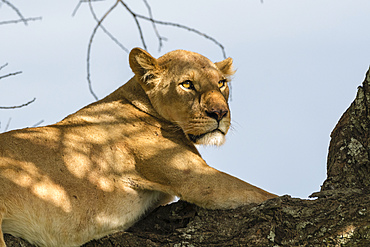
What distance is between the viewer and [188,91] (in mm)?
4453

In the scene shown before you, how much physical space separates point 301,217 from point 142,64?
2234 mm

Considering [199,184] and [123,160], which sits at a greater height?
[123,160]

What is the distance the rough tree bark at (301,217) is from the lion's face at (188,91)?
Result: 2.80 feet

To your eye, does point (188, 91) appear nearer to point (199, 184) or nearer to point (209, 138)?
point (209, 138)

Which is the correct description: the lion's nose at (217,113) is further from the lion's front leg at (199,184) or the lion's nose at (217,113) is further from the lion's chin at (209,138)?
the lion's front leg at (199,184)

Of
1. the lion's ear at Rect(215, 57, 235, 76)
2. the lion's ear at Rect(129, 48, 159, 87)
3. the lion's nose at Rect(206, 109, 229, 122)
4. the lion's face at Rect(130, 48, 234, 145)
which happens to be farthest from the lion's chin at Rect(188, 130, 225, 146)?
the lion's ear at Rect(215, 57, 235, 76)

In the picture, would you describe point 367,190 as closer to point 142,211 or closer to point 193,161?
point 193,161

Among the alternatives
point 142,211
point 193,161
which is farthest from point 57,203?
point 193,161

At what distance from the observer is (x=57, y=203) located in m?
3.45

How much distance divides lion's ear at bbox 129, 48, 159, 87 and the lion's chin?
2.34 ft

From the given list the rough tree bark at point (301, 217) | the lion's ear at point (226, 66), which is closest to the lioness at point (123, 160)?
the rough tree bark at point (301, 217)

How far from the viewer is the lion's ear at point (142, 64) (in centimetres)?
460

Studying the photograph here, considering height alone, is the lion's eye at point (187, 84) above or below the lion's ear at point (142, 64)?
below

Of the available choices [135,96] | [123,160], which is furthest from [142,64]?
[123,160]
